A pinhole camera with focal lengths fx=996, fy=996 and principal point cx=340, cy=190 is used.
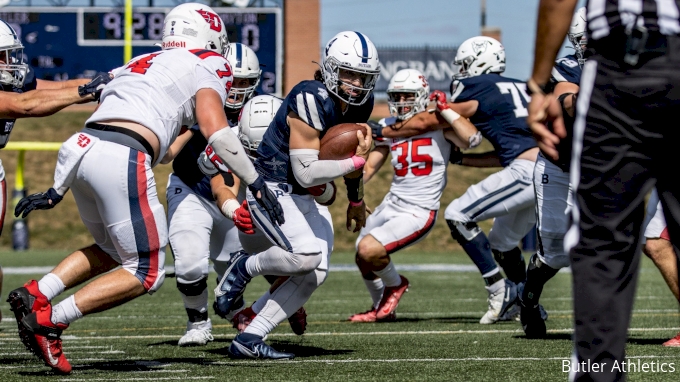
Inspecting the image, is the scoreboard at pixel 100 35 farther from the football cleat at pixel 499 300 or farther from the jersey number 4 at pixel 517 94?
the football cleat at pixel 499 300

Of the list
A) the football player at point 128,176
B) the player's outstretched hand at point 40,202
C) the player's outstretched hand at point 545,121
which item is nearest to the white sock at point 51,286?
the football player at point 128,176

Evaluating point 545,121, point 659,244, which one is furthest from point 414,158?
point 545,121

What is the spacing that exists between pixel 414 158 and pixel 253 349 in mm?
2992

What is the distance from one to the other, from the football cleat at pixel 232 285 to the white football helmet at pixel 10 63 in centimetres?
149

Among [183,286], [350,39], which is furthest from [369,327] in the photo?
[350,39]

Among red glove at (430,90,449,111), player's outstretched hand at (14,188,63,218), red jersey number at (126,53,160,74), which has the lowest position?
red glove at (430,90,449,111)

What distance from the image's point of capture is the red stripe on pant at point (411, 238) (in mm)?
6898

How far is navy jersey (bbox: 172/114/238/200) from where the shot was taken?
589cm

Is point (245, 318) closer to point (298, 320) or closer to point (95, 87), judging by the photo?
point (298, 320)

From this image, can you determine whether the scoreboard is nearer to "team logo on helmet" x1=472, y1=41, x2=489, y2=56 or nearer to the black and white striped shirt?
"team logo on helmet" x1=472, y1=41, x2=489, y2=56

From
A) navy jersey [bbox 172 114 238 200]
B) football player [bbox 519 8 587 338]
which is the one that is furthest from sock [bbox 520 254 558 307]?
navy jersey [bbox 172 114 238 200]

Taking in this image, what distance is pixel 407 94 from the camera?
7418 mm

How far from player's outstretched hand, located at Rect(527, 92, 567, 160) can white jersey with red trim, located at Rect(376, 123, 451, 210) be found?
14.9 feet

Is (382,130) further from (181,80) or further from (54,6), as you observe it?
(54,6)
